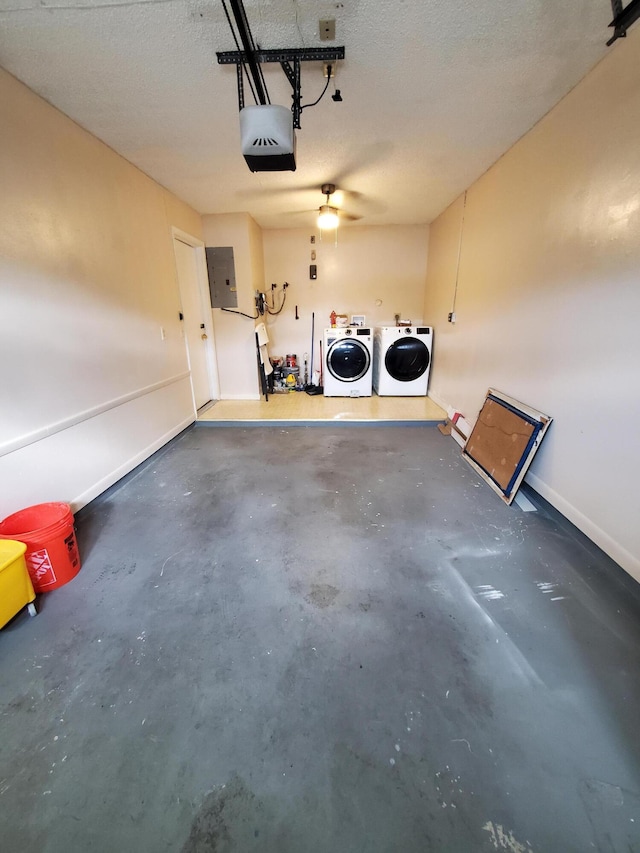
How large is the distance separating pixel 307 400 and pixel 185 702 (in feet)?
12.2

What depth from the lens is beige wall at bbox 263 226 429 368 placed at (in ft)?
15.6

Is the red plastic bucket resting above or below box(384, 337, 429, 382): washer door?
below

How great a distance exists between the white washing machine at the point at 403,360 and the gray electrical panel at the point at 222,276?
2052 millimetres

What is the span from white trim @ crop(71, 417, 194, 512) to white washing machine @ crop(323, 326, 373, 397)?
208 centimetres

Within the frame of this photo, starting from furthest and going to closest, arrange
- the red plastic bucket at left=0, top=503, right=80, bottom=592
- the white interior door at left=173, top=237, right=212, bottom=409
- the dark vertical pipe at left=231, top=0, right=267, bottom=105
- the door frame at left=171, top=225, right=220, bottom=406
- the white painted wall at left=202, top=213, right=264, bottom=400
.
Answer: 1. the white painted wall at left=202, top=213, right=264, bottom=400
2. the door frame at left=171, top=225, right=220, bottom=406
3. the white interior door at left=173, top=237, right=212, bottom=409
4. the red plastic bucket at left=0, top=503, right=80, bottom=592
5. the dark vertical pipe at left=231, top=0, right=267, bottom=105

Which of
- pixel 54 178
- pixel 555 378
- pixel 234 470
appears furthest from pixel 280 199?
pixel 555 378

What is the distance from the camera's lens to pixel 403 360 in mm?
4441

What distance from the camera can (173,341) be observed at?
3.37 m

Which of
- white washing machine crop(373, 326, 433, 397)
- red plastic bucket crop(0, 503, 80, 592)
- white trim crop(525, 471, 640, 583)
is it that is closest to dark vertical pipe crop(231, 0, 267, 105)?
red plastic bucket crop(0, 503, 80, 592)

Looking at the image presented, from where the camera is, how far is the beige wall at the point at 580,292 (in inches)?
61.2

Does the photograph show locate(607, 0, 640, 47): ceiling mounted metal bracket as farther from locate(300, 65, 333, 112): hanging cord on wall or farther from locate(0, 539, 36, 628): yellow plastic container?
locate(0, 539, 36, 628): yellow plastic container

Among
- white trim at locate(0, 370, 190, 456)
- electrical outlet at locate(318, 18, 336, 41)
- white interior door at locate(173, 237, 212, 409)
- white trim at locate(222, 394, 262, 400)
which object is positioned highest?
electrical outlet at locate(318, 18, 336, 41)

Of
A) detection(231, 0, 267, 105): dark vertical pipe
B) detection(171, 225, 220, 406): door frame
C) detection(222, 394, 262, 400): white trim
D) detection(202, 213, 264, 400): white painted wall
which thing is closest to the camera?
detection(231, 0, 267, 105): dark vertical pipe

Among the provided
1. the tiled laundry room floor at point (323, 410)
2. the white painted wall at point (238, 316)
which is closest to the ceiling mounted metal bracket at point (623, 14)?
the tiled laundry room floor at point (323, 410)
